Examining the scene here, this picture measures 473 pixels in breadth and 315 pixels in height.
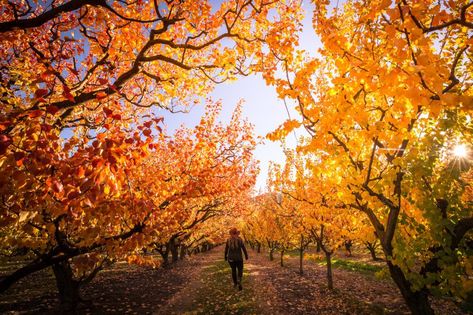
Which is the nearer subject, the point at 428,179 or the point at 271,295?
the point at 428,179

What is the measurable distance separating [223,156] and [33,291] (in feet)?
41.7

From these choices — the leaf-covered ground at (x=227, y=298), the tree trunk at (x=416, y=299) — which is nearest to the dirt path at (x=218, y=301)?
the leaf-covered ground at (x=227, y=298)

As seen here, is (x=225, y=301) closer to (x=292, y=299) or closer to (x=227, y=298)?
(x=227, y=298)

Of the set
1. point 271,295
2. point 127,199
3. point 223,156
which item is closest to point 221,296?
point 271,295

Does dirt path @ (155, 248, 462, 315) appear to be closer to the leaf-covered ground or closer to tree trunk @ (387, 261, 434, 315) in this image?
the leaf-covered ground

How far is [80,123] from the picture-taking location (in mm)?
7684

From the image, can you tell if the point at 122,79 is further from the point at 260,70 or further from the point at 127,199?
the point at 260,70

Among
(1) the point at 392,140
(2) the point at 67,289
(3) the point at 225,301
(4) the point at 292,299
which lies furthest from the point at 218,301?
(1) the point at 392,140

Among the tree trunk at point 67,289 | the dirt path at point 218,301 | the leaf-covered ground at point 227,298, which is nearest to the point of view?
the tree trunk at point 67,289

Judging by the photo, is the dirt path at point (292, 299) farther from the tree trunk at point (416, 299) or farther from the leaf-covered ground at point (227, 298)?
the tree trunk at point (416, 299)

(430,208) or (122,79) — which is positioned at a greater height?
(122,79)

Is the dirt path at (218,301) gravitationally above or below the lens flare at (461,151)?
below

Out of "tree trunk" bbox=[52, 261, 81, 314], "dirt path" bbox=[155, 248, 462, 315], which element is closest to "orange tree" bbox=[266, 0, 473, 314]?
"dirt path" bbox=[155, 248, 462, 315]

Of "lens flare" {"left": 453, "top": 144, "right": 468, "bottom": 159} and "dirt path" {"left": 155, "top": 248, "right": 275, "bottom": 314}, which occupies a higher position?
"lens flare" {"left": 453, "top": 144, "right": 468, "bottom": 159}
